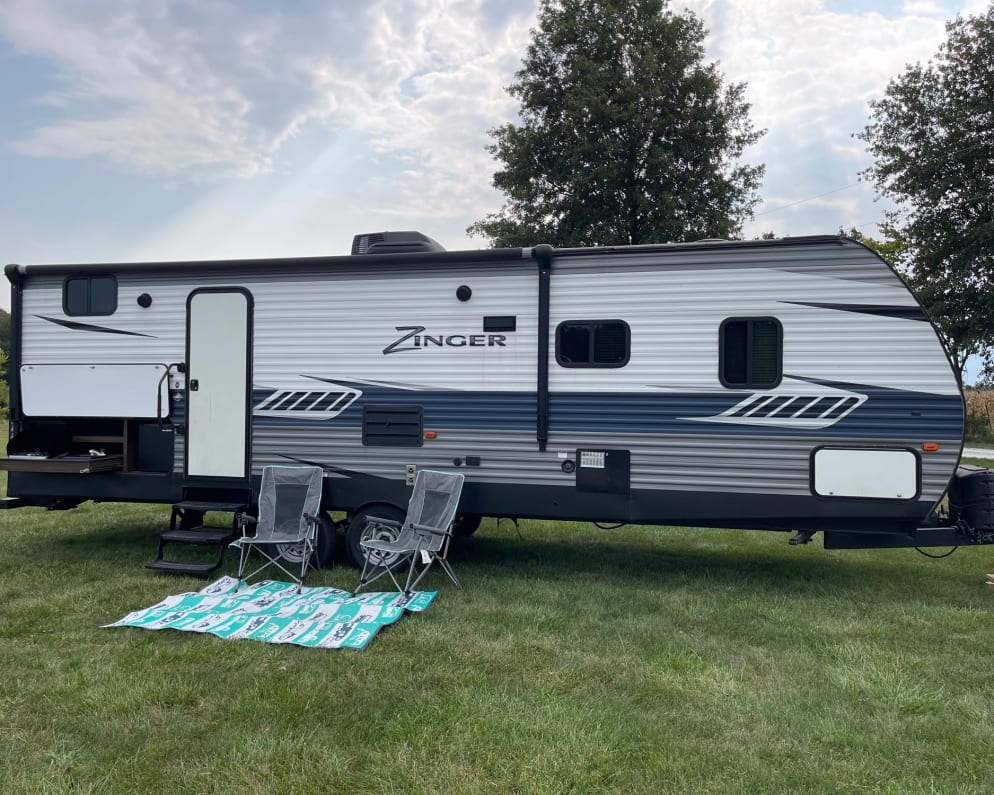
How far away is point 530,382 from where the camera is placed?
6.18 meters

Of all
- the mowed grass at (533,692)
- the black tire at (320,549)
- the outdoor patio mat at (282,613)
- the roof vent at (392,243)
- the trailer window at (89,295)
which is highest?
the roof vent at (392,243)

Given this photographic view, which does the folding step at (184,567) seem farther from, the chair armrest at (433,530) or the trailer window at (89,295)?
the trailer window at (89,295)

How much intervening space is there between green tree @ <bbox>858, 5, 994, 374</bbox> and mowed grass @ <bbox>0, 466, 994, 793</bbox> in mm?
14520

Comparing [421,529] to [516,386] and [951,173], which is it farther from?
[951,173]

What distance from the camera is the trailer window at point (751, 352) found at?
5.79 metres

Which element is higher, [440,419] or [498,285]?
[498,285]

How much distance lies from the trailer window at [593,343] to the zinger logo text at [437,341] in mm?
500

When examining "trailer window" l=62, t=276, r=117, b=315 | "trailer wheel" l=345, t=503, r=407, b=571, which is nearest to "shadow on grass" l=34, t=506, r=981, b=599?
"trailer wheel" l=345, t=503, r=407, b=571

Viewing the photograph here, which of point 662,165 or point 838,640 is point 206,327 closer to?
point 838,640

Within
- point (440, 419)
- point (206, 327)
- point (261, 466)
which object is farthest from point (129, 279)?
point (440, 419)

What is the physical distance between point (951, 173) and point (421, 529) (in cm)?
1827

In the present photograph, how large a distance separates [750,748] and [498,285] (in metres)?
3.98

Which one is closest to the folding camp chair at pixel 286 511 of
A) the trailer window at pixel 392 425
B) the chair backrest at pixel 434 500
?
the trailer window at pixel 392 425

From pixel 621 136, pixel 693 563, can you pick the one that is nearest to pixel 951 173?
pixel 621 136
